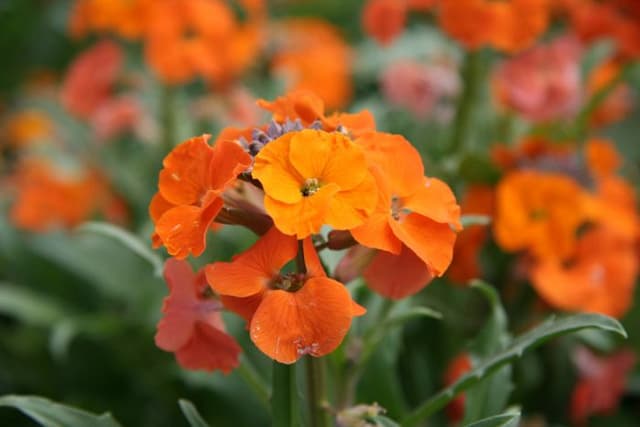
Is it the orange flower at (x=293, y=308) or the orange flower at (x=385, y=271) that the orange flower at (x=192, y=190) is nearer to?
the orange flower at (x=293, y=308)

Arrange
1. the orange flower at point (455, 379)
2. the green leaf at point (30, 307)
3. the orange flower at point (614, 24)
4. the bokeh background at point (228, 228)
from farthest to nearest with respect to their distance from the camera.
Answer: the orange flower at point (614, 24) → the green leaf at point (30, 307) → the bokeh background at point (228, 228) → the orange flower at point (455, 379)

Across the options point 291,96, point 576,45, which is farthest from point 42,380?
point 576,45

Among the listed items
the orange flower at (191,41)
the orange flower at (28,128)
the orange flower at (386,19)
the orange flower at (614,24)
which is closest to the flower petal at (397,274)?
the orange flower at (386,19)

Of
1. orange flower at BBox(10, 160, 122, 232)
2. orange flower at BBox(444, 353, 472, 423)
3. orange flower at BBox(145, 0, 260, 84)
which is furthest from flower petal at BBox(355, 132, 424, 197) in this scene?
orange flower at BBox(10, 160, 122, 232)

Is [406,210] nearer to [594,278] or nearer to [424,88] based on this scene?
[594,278]

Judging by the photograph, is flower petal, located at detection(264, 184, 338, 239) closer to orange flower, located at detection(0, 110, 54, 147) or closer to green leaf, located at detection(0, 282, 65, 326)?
green leaf, located at detection(0, 282, 65, 326)

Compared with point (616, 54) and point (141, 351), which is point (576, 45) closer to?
point (616, 54)
